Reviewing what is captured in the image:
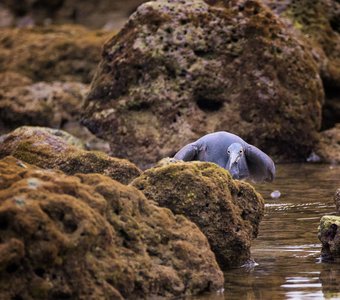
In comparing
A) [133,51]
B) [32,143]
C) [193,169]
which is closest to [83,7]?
[133,51]

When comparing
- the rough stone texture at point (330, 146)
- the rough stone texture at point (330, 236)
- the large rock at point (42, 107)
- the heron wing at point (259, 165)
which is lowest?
the large rock at point (42, 107)

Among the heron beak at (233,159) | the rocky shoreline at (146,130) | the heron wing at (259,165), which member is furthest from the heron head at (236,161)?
the rocky shoreline at (146,130)

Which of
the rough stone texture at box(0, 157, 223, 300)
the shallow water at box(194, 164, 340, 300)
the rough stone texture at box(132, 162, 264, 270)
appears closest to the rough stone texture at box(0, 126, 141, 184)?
the rough stone texture at box(132, 162, 264, 270)

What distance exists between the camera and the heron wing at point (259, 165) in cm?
1092

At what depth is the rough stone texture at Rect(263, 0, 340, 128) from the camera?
19.1m

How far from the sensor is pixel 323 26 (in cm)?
1953

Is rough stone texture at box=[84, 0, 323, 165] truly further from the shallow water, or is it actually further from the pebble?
the pebble

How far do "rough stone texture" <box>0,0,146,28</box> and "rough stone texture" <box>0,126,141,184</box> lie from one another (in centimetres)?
2111

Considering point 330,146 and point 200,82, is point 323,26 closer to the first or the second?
point 330,146

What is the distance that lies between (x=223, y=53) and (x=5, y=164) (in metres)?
9.40

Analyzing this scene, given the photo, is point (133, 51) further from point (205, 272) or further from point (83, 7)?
point (83, 7)

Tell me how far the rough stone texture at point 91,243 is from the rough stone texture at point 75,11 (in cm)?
2587

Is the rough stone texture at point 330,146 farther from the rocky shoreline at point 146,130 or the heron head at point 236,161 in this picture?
the heron head at point 236,161

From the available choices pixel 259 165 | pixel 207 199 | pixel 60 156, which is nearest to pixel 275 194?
pixel 259 165
